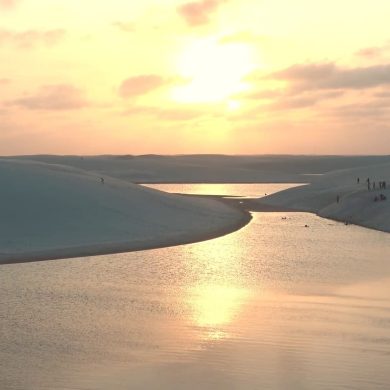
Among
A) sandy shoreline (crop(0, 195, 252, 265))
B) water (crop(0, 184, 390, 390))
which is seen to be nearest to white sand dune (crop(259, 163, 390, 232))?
sandy shoreline (crop(0, 195, 252, 265))

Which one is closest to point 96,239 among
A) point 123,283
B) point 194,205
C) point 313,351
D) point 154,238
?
point 154,238

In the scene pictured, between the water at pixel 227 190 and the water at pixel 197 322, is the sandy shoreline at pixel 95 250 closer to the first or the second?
the water at pixel 197 322

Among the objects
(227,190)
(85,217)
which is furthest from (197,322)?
(227,190)

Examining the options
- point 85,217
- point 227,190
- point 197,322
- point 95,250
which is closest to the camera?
point 197,322

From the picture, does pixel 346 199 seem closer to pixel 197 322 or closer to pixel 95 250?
pixel 95 250

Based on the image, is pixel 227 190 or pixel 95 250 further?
pixel 227 190

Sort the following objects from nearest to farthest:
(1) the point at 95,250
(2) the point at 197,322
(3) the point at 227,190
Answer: (2) the point at 197,322 < (1) the point at 95,250 < (3) the point at 227,190
